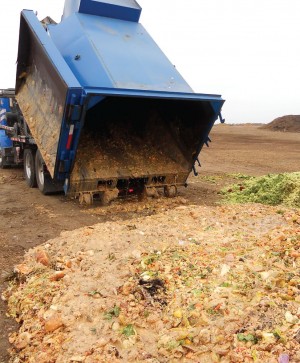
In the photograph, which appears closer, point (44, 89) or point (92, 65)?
point (92, 65)

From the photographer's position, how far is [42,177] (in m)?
8.06

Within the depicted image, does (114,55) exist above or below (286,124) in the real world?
above

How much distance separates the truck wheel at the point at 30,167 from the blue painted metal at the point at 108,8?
2882 millimetres

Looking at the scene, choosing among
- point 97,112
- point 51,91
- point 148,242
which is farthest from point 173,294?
point 97,112

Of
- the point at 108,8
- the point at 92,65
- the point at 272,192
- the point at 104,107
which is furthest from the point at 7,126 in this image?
the point at 272,192

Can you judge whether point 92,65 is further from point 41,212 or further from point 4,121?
point 4,121

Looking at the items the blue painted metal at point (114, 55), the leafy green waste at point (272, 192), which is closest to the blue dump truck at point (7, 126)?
the blue painted metal at point (114, 55)

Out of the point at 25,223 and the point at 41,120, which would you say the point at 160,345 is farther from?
the point at 41,120

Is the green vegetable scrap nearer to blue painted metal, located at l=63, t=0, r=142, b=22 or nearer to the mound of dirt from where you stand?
blue painted metal, located at l=63, t=0, r=142, b=22

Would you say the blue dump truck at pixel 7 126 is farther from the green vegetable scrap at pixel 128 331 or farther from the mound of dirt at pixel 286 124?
the mound of dirt at pixel 286 124

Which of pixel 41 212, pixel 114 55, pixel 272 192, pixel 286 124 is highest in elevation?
pixel 114 55

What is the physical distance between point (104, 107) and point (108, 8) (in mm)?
1849

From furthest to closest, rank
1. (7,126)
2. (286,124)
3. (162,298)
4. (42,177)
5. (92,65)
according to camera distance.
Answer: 1. (286,124)
2. (7,126)
3. (42,177)
4. (92,65)
5. (162,298)

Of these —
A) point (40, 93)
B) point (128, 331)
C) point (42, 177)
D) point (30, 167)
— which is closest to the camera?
point (128, 331)
